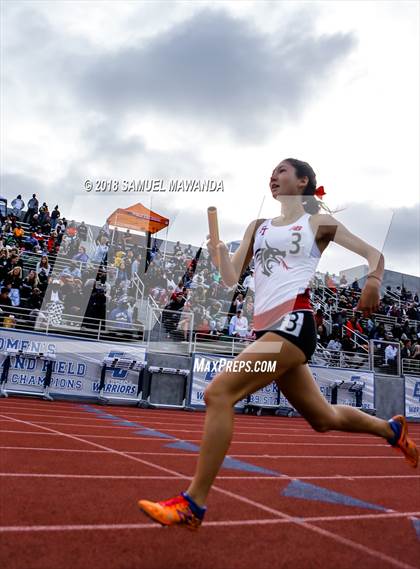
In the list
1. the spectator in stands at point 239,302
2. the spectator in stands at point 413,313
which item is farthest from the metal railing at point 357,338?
the spectator in stands at point 413,313

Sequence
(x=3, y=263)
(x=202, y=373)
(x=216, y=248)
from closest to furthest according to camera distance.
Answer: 1. (x=216, y=248)
2. (x=202, y=373)
3. (x=3, y=263)

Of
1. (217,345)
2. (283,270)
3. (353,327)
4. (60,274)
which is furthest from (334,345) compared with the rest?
(283,270)

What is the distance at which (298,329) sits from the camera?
277 centimetres

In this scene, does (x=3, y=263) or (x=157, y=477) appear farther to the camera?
(x=3, y=263)

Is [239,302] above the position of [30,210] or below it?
below

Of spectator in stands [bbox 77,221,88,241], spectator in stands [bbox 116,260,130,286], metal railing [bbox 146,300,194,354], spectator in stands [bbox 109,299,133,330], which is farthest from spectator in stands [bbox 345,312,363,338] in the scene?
spectator in stands [bbox 77,221,88,241]

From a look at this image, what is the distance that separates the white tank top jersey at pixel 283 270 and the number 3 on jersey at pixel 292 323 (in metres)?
0.05

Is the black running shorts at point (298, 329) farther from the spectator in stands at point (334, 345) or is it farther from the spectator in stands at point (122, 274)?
the spectator in stands at point (334, 345)

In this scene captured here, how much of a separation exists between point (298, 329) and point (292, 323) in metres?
0.04

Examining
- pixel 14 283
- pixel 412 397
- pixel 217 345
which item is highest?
pixel 14 283

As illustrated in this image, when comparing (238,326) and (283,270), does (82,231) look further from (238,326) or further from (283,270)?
(283,270)

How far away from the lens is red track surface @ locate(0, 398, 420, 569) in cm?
256

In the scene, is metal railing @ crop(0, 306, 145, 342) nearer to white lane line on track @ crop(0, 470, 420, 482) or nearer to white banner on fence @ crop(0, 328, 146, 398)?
white banner on fence @ crop(0, 328, 146, 398)

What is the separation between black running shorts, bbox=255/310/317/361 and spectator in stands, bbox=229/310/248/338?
13179 millimetres
